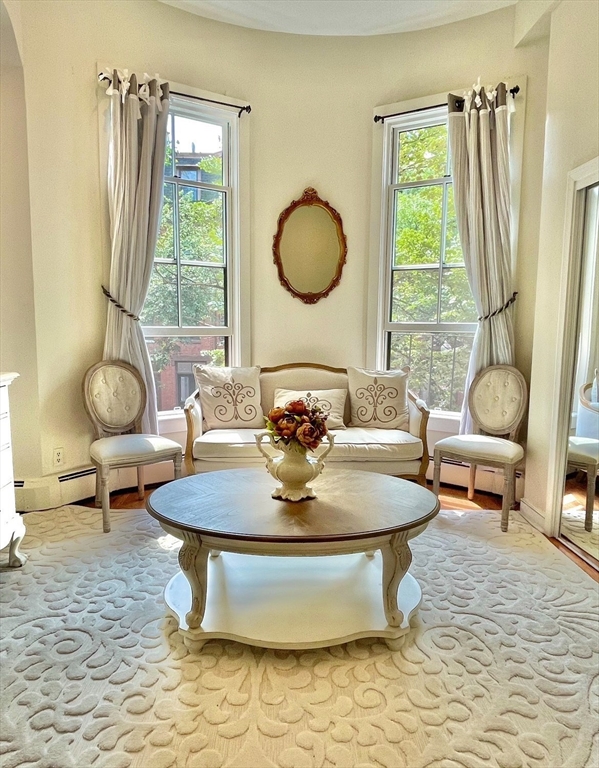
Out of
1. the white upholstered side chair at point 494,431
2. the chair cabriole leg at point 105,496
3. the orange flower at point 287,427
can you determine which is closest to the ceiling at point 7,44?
the chair cabriole leg at point 105,496

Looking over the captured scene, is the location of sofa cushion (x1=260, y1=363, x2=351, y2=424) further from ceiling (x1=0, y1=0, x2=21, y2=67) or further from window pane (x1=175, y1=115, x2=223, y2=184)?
ceiling (x1=0, y1=0, x2=21, y2=67)

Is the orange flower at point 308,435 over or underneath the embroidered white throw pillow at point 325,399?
over

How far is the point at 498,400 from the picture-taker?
11.9 ft

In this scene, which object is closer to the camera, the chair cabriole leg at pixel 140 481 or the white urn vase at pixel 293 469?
the white urn vase at pixel 293 469

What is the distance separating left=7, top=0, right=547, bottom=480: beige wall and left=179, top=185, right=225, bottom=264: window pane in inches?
12.2

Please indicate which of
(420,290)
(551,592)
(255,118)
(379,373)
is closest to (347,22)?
(255,118)

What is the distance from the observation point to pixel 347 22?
378 centimetres

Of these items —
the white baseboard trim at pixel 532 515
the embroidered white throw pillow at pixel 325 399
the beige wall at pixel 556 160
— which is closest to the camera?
the beige wall at pixel 556 160

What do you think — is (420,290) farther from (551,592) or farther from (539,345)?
(551,592)

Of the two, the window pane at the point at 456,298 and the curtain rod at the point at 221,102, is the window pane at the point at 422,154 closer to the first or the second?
the window pane at the point at 456,298

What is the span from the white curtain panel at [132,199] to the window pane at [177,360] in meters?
0.30

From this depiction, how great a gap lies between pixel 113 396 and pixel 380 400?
1.89 metres

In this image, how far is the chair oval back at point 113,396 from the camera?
352cm

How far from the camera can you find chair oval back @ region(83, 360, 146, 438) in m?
3.52
